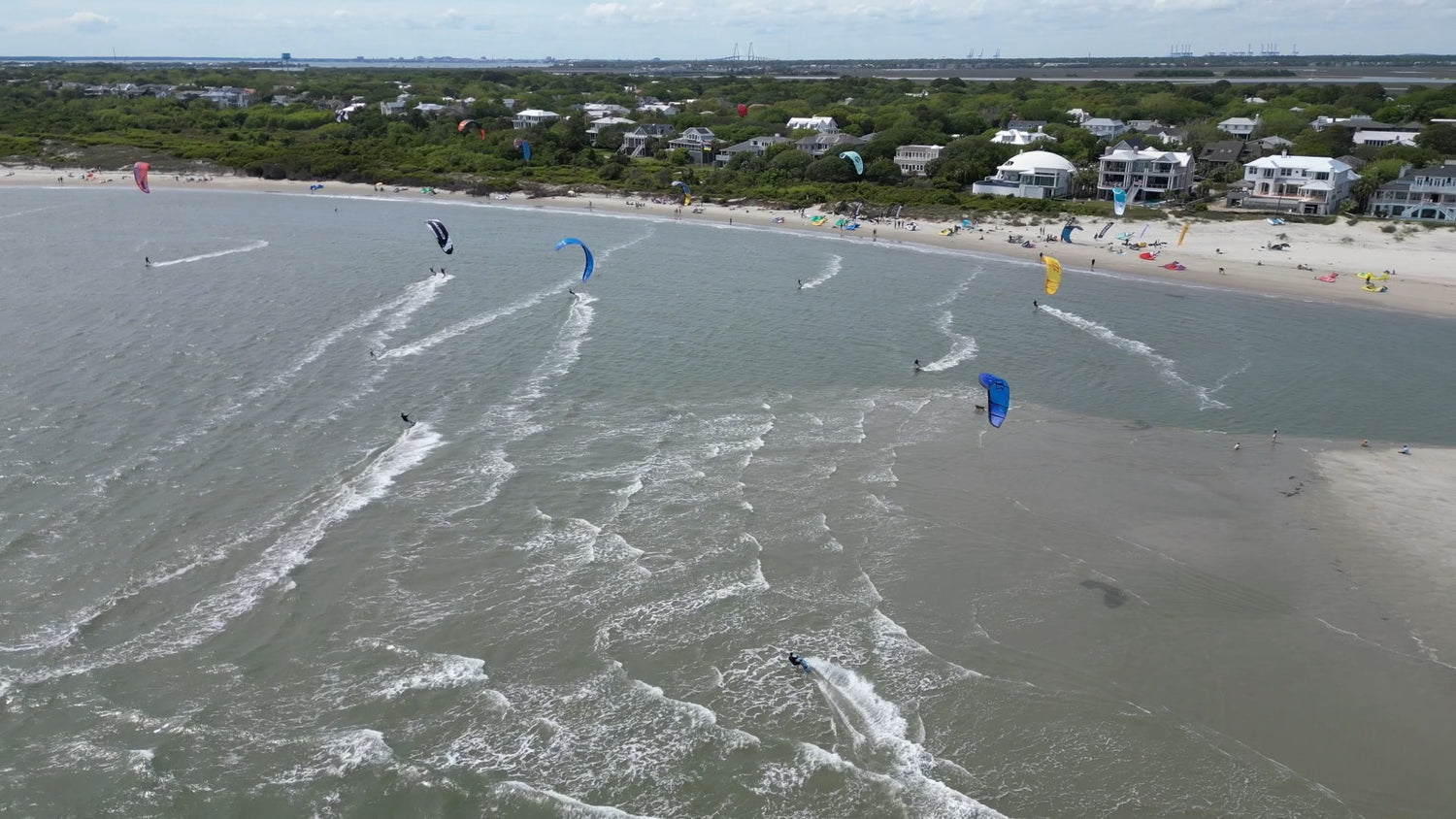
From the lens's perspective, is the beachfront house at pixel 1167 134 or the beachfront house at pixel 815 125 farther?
the beachfront house at pixel 815 125

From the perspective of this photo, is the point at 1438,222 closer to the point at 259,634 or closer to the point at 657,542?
the point at 657,542

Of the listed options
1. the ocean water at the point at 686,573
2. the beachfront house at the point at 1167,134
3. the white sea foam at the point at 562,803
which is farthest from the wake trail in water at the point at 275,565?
the beachfront house at the point at 1167,134

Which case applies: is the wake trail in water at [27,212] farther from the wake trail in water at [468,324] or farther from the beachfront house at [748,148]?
the beachfront house at [748,148]

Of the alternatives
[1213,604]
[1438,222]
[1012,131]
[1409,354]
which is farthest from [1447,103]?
[1213,604]

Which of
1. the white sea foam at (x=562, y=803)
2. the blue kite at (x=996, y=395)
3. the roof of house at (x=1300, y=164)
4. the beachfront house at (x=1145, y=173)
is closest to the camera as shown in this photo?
the white sea foam at (x=562, y=803)

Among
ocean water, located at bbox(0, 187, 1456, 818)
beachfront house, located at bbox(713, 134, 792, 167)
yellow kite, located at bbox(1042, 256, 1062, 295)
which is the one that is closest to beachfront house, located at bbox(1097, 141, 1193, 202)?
beachfront house, located at bbox(713, 134, 792, 167)

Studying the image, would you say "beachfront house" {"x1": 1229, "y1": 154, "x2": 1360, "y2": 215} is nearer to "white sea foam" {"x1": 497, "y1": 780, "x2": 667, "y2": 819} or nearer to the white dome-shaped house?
the white dome-shaped house
